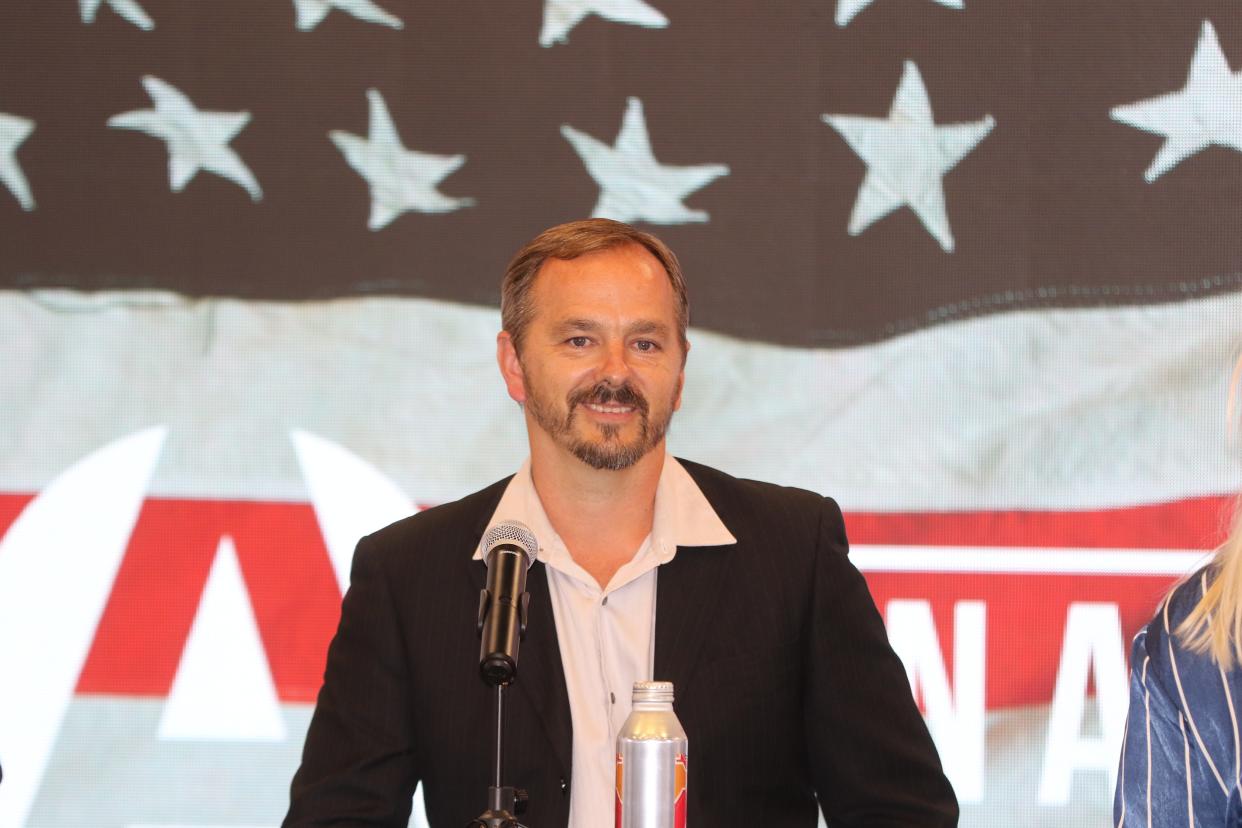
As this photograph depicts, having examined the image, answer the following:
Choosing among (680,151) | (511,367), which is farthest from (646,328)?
(680,151)

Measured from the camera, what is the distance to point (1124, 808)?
1.46m

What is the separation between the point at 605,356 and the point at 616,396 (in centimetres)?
7

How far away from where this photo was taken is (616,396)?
212cm

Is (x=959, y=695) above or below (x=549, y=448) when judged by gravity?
below

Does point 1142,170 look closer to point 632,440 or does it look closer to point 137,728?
point 632,440

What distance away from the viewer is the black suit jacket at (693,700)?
1.98 m

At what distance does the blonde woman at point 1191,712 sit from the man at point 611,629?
1.61ft

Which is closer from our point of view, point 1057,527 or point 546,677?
point 546,677

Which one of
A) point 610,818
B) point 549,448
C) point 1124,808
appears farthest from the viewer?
point 549,448

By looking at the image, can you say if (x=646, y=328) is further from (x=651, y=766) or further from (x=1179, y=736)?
(x=1179, y=736)

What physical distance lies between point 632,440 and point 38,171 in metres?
1.80

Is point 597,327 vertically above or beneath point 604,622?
above

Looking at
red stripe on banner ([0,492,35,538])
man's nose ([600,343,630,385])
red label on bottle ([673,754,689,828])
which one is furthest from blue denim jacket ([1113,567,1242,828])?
red stripe on banner ([0,492,35,538])

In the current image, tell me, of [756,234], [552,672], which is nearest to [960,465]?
[756,234]
